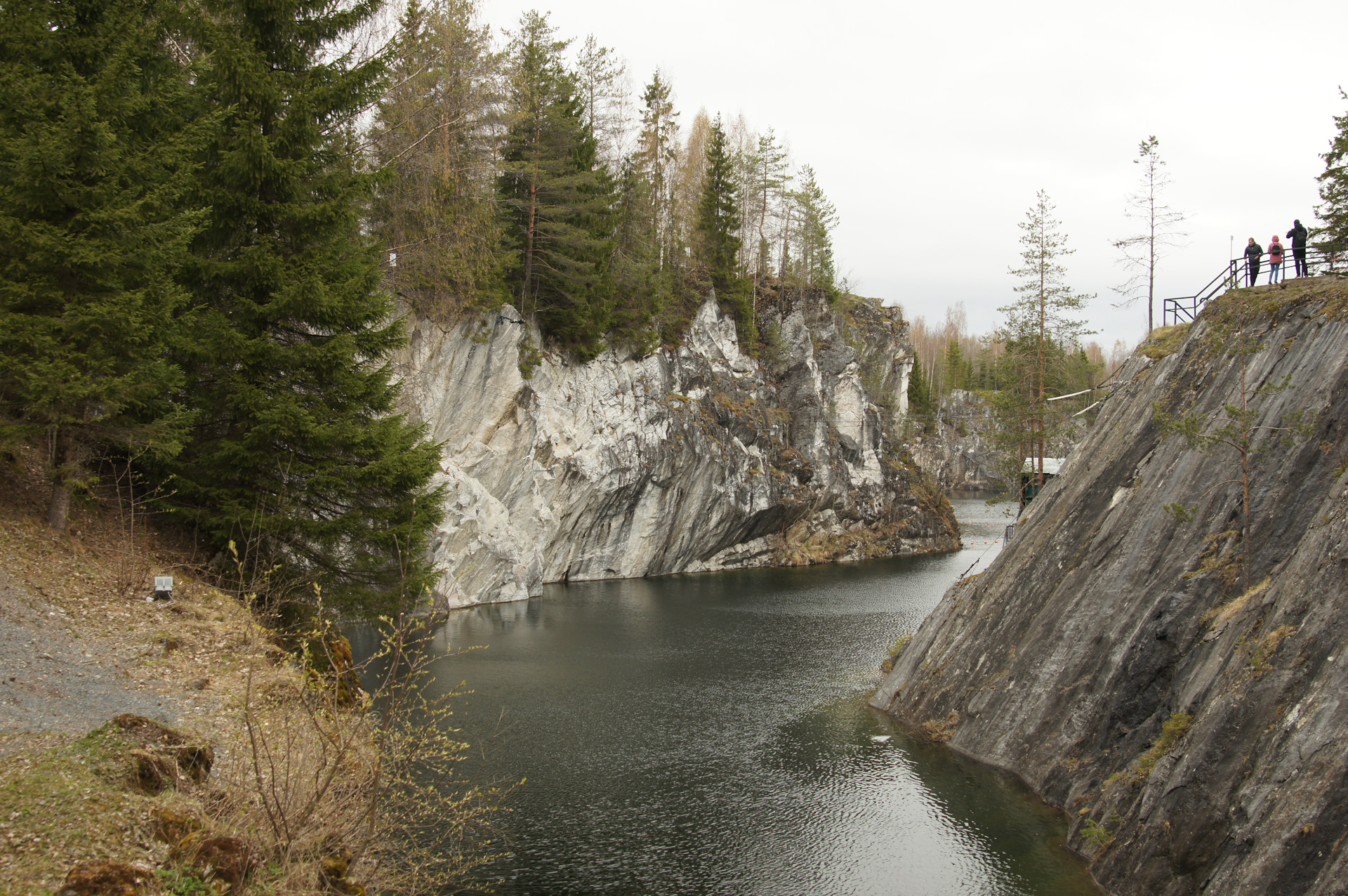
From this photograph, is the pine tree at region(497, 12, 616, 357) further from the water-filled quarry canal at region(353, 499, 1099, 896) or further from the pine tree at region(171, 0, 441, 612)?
the pine tree at region(171, 0, 441, 612)

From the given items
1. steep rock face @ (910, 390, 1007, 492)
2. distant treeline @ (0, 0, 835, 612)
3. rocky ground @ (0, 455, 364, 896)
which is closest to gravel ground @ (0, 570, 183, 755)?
rocky ground @ (0, 455, 364, 896)

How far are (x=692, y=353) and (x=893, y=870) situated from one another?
35343 millimetres

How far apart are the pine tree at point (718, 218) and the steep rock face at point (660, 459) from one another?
10.8 ft

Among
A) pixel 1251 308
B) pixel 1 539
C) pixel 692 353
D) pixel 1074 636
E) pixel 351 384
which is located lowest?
pixel 1074 636

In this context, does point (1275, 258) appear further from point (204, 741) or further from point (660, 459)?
point (660, 459)

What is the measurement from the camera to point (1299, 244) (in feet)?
52.7

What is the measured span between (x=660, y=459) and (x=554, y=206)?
13328mm

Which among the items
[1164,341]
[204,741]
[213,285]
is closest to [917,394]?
[1164,341]

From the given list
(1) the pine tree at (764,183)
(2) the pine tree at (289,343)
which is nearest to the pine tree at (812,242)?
(1) the pine tree at (764,183)

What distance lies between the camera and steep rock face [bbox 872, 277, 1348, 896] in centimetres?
935

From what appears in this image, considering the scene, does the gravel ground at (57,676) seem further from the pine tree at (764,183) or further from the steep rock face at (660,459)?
the pine tree at (764,183)

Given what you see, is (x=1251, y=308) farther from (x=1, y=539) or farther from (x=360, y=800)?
(x=1, y=539)

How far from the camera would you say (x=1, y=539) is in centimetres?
1047

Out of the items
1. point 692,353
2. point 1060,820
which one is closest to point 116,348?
point 1060,820
